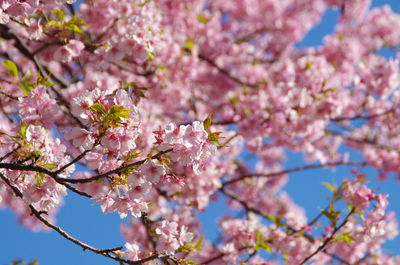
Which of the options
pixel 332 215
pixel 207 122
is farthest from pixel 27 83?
pixel 332 215

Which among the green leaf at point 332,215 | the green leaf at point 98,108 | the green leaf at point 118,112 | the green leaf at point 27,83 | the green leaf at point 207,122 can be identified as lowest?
the green leaf at point 118,112

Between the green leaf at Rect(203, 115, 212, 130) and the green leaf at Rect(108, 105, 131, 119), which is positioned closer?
the green leaf at Rect(108, 105, 131, 119)

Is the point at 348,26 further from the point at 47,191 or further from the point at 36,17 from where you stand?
the point at 47,191

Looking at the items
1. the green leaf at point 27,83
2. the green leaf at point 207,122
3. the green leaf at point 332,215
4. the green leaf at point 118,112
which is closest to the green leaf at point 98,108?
the green leaf at point 118,112

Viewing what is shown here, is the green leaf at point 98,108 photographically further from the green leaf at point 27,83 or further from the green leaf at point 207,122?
the green leaf at point 27,83

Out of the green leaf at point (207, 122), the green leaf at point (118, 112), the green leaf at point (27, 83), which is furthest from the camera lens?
the green leaf at point (27, 83)

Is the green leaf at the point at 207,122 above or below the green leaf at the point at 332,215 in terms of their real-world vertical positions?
below

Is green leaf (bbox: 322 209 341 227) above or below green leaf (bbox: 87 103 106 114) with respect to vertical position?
above

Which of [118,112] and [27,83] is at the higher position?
[27,83]

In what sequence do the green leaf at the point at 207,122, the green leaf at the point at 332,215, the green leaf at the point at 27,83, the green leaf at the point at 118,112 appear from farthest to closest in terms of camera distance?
the green leaf at the point at 332,215 → the green leaf at the point at 27,83 → the green leaf at the point at 207,122 → the green leaf at the point at 118,112

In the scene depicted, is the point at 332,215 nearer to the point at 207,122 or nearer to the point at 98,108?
the point at 207,122

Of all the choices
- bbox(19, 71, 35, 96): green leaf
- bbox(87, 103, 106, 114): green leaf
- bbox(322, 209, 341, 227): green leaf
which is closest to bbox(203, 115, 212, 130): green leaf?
bbox(87, 103, 106, 114): green leaf

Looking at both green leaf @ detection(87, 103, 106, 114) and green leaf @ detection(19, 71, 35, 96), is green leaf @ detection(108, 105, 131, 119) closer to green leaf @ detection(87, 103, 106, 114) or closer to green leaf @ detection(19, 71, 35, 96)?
green leaf @ detection(87, 103, 106, 114)

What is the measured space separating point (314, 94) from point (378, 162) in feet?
14.7
